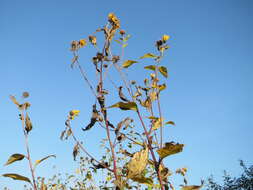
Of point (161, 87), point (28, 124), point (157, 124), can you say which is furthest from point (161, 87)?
point (28, 124)

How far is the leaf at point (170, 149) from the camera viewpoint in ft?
4.20

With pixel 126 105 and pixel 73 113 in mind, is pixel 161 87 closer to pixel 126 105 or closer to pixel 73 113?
pixel 126 105

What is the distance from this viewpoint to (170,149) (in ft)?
4.22

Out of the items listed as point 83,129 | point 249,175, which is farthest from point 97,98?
point 249,175

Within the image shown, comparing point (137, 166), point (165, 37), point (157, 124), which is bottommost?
point (137, 166)

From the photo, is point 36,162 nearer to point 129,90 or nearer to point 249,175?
point 129,90

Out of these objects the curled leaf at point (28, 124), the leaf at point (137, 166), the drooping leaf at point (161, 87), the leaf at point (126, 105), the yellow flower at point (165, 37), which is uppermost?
the yellow flower at point (165, 37)

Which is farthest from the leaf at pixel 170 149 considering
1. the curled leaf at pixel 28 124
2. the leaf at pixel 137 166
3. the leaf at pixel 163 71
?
the curled leaf at pixel 28 124

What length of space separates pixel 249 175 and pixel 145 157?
26402mm

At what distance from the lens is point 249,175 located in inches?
909

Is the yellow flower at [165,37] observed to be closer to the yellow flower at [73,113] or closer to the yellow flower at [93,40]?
the yellow flower at [93,40]

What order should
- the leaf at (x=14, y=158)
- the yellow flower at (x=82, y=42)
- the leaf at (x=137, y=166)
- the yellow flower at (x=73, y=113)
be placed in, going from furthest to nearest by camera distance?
the yellow flower at (x=82, y=42) < the yellow flower at (x=73, y=113) < the leaf at (x=14, y=158) < the leaf at (x=137, y=166)

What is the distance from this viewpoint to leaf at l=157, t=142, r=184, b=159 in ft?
4.20

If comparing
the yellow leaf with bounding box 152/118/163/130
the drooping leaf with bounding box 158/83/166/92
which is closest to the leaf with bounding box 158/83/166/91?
the drooping leaf with bounding box 158/83/166/92
